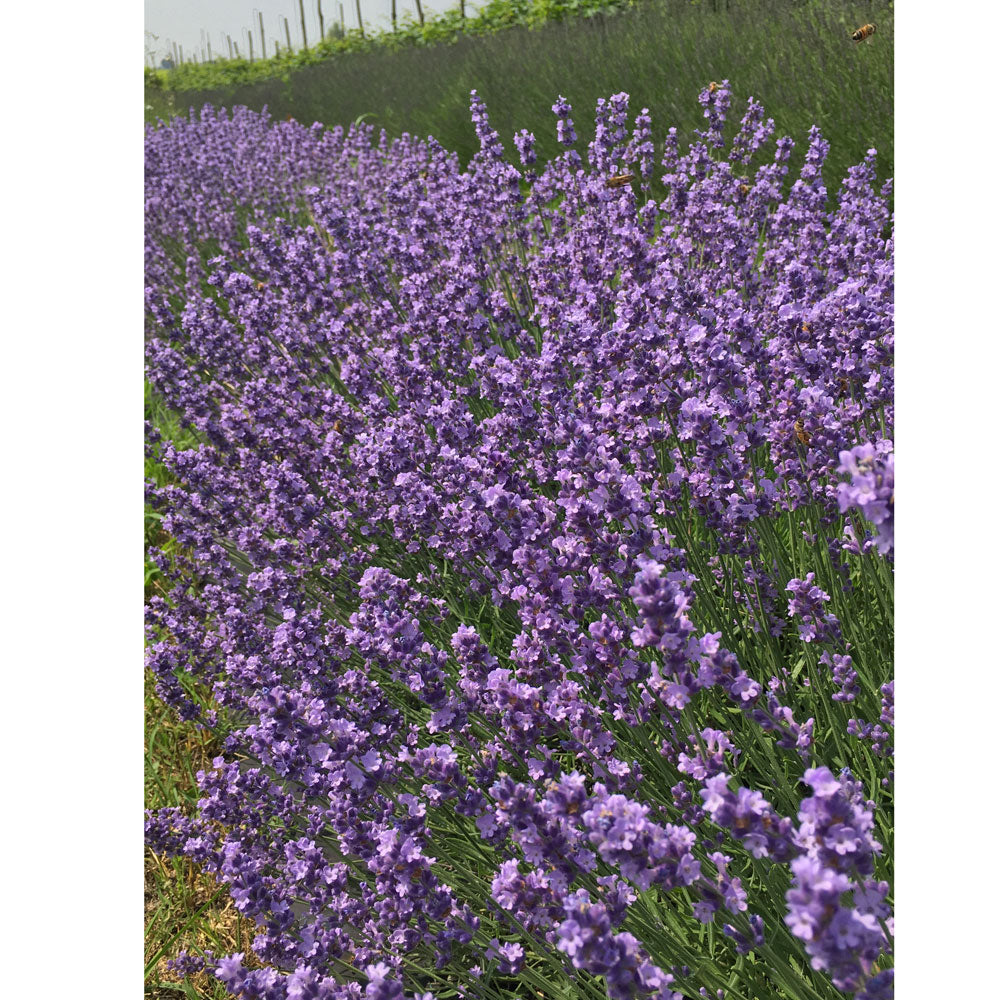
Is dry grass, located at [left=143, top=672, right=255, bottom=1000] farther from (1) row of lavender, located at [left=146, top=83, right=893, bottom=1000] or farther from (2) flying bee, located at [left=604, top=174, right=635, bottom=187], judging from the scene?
(2) flying bee, located at [left=604, top=174, right=635, bottom=187]

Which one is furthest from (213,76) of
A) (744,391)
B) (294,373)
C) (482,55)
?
(744,391)

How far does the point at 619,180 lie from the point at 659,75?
13.9 ft

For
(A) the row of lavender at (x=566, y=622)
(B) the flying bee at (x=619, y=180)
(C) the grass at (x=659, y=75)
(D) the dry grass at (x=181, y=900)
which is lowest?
(D) the dry grass at (x=181, y=900)

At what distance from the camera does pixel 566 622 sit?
1562 millimetres

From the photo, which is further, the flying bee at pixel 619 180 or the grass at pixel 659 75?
the grass at pixel 659 75

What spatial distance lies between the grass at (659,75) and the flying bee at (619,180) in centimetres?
198

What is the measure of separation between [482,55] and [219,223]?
19.3 feet

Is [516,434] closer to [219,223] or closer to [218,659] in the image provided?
[218,659]

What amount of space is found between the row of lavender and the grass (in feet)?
6.29

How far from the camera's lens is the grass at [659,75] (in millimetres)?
4918

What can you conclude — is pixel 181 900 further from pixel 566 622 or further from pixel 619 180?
pixel 619 180

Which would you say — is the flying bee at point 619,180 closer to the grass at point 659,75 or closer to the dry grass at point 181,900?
the grass at point 659,75

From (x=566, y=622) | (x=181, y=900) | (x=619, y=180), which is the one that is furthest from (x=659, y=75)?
(x=181, y=900)

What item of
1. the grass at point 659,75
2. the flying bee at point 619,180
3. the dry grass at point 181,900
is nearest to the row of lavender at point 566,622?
the flying bee at point 619,180
